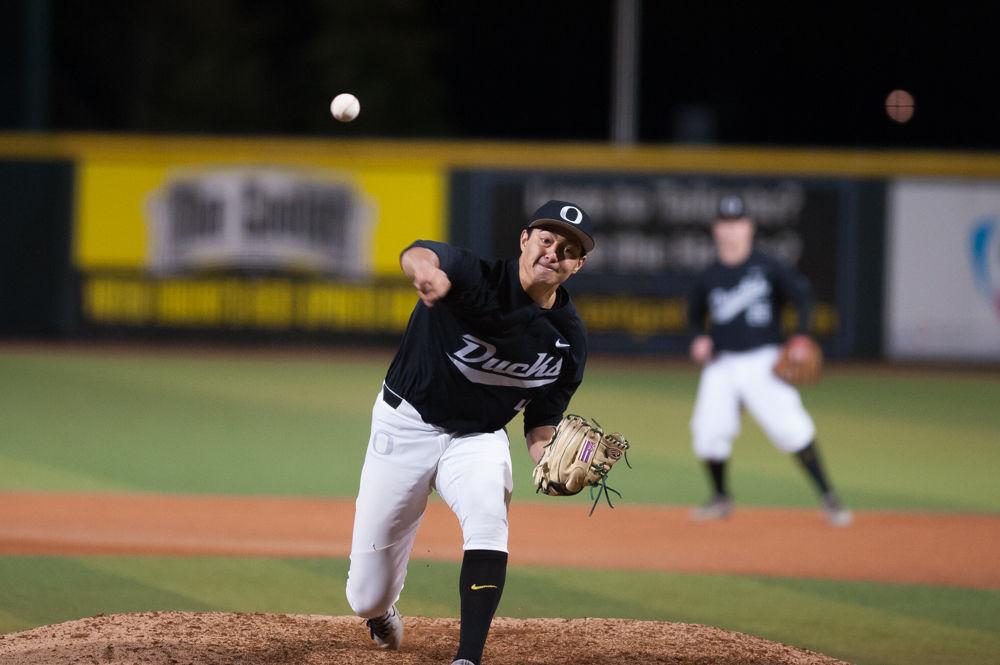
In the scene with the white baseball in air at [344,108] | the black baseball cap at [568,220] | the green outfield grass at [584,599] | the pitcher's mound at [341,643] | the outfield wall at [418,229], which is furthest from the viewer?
the outfield wall at [418,229]

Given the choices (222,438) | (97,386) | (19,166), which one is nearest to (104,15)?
(19,166)

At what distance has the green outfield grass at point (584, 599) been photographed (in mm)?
6160

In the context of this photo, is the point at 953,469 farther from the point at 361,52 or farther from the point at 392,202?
the point at 361,52

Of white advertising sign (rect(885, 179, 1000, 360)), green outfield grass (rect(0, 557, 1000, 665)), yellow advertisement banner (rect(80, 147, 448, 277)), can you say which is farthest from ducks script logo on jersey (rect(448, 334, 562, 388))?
white advertising sign (rect(885, 179, 1000, 360))

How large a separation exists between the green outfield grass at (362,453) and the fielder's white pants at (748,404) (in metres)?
0.97

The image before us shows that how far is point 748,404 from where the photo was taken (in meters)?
8.95

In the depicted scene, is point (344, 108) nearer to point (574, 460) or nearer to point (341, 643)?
point (574, 460)

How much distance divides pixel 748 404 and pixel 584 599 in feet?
8.46

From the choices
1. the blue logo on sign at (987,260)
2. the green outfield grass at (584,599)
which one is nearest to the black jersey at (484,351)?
the green outfield grass at (584,599)

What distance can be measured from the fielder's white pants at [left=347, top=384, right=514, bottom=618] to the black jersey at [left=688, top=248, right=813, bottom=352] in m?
4.00

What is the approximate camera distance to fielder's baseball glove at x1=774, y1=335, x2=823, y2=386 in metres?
8.76

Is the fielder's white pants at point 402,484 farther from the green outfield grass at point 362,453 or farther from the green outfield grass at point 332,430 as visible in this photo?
the green outfield grass at point 332,430

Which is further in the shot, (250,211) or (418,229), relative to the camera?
(250,211)

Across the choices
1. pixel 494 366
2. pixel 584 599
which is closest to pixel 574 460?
pixel 494 366
